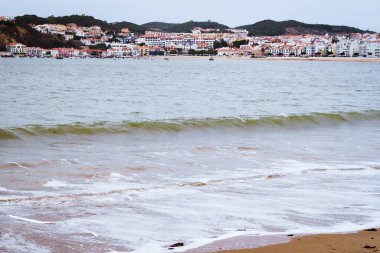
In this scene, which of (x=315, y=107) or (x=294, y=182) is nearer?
(x=294, y=182)

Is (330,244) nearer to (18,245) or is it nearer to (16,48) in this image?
(18,245)

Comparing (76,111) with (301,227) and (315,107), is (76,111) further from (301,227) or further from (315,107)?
(301,227)

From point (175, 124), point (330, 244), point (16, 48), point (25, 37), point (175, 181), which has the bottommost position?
point (175, 124)

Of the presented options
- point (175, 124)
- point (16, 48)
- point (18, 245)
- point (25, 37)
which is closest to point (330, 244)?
point (18, 245)

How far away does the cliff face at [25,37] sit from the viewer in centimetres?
15325

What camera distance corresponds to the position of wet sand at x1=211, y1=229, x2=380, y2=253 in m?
5.29

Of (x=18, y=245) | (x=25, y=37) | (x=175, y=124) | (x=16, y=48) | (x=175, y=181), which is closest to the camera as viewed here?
(x=18, y=245)

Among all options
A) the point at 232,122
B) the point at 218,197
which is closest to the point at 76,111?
the point at 232,122

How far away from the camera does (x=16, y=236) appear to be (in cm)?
566

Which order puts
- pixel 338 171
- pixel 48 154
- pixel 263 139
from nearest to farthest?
pixel 338 171 → pixel 48 154 → pixel 263 139

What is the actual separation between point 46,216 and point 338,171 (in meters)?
5.56

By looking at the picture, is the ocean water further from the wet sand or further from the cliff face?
the cliff face

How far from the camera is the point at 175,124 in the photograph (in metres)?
17.7

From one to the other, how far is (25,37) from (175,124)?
151 m
